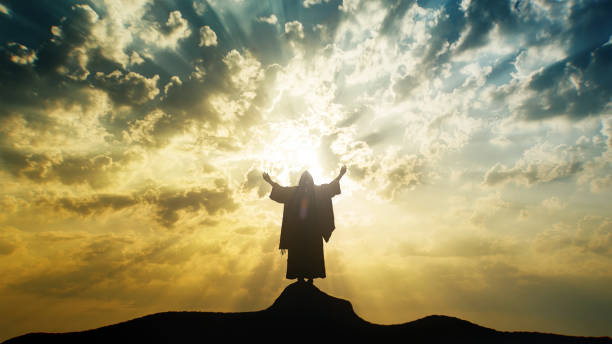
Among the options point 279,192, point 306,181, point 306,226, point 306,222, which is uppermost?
point 306,181

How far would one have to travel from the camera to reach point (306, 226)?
11477 millimetres

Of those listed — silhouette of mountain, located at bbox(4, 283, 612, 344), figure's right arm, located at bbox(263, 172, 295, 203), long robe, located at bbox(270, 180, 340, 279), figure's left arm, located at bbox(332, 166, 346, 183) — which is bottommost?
silhouette of mountain, located at bbox(4, 283, 612, 344)

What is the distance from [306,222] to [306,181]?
1.76 m

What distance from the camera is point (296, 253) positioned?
36.7 feet

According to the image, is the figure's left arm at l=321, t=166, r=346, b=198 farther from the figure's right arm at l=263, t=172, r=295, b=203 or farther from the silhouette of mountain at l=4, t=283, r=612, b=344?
the silhouette of mountain at l=4, t=283, r=612, b=344

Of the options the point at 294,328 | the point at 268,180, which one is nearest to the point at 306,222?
the point at 268,180

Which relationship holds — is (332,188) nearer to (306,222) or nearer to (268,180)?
(306,222)

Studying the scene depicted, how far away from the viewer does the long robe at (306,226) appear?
1104 cm

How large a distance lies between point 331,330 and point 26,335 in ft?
31.4

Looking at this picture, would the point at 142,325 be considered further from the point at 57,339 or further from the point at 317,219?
the point at 317,219

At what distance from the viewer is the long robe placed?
11.0 m

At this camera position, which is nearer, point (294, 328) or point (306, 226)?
point (294, 328)

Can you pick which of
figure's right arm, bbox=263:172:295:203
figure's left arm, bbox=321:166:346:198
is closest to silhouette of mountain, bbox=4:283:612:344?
figure's right arm, bbox=263:172:295:203

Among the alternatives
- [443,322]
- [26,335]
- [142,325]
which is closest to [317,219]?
[443,322]
